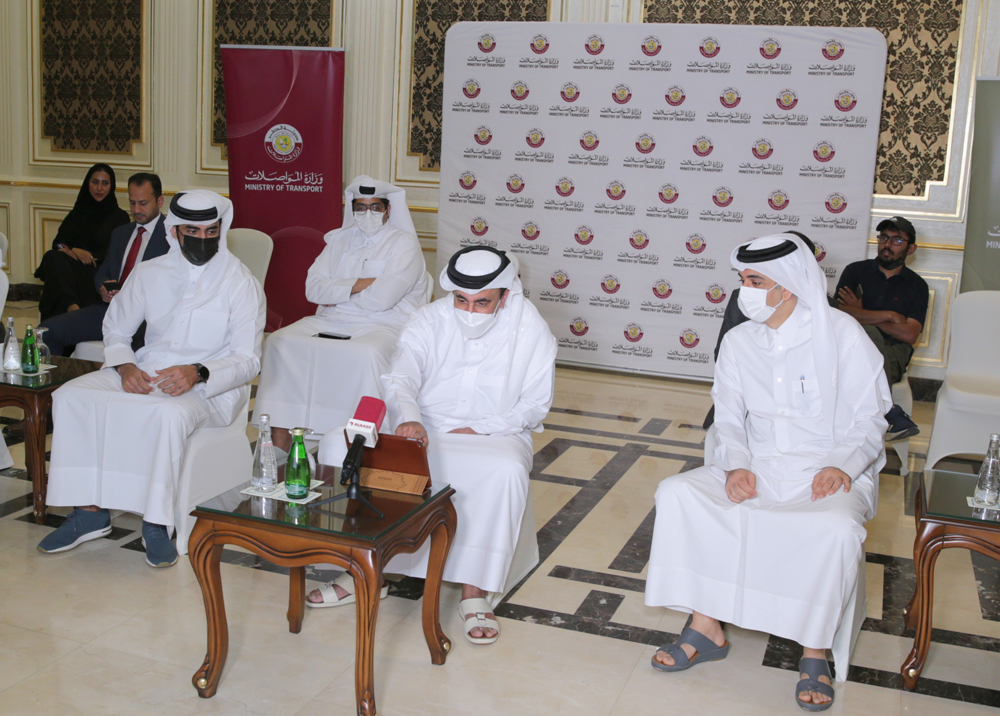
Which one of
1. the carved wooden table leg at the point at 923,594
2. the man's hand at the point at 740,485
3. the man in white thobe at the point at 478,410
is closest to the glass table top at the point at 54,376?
the man in white thobe at the point at 478,410

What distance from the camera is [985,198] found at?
19.9 ft

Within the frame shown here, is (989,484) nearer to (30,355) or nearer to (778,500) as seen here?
(778,500)

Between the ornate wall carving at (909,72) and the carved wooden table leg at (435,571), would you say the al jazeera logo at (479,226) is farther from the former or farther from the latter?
the carved wooden table leg at (435,571)

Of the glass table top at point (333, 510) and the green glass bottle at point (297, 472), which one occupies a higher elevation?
the green glass bottle at point (297, 472)

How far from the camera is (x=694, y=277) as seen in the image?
6859 millimetres

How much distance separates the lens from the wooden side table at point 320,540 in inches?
89.5

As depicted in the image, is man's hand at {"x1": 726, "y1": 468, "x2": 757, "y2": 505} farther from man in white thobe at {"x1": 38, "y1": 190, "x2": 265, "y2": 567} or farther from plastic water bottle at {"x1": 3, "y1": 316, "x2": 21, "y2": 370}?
plastic water bottle at {"x1": 3, "y1": 316, "x2": 21, "y2": 370}

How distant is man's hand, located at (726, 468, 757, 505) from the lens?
2727 mm

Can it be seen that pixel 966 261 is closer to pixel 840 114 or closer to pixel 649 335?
pixel 840 114

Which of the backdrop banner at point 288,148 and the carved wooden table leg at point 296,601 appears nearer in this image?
the carved wooden table leg at point 296,601

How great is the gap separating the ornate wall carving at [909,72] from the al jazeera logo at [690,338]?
167cm

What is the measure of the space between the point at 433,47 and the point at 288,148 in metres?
1.45

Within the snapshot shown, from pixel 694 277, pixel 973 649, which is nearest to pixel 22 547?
pixel 973 649

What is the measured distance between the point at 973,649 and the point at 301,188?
5.78m
